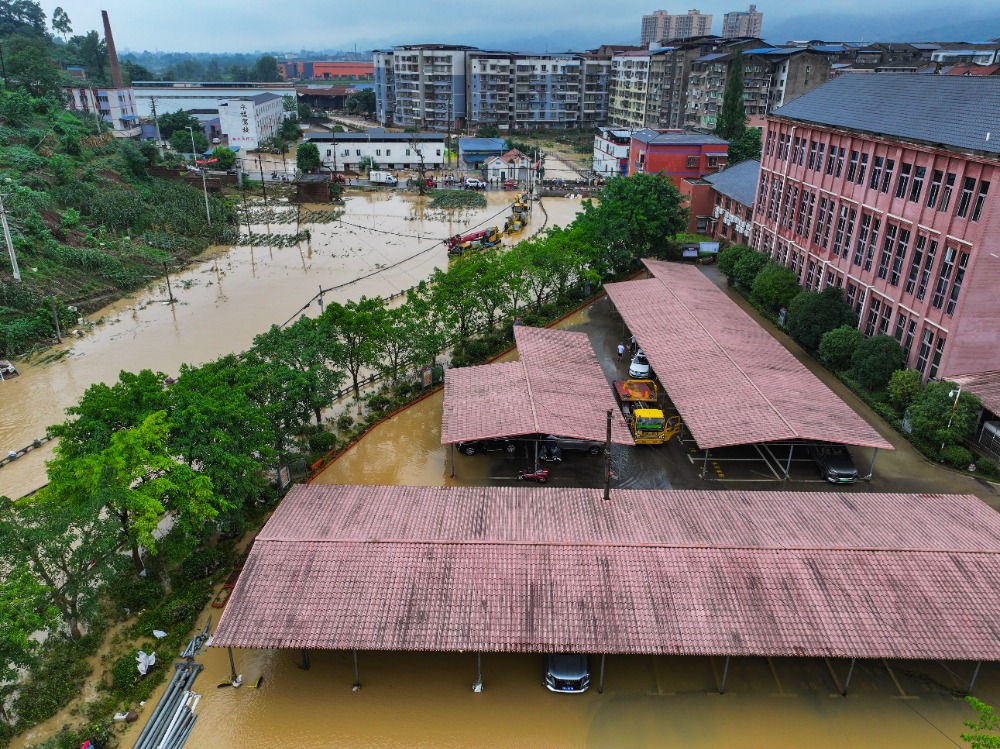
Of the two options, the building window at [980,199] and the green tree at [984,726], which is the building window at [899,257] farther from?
the green tree at [984,726]

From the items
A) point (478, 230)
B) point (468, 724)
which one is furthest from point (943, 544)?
point (478, 230)

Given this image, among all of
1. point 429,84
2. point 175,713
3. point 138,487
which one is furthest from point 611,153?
point 175,713

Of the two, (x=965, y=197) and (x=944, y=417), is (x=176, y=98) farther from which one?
(x=944, y=417)

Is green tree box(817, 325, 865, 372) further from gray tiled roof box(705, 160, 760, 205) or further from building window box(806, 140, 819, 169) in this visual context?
gray tiled roof box(705, 160, 760, 205)

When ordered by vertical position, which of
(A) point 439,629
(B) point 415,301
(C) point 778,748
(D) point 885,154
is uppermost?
(D) point 885,154

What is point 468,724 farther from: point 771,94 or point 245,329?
point 771,94

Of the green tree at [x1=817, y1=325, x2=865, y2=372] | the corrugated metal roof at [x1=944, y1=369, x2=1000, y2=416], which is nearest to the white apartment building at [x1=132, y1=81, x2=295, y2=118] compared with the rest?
the green tree at [x1=817, y1=325, x2=865, y2=372]
